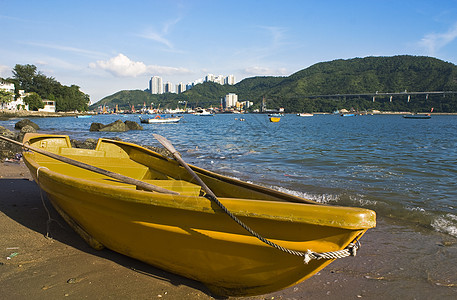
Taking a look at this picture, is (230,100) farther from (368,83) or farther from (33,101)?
(33,101)

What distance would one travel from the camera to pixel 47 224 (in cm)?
445

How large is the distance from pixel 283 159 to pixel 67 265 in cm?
1168

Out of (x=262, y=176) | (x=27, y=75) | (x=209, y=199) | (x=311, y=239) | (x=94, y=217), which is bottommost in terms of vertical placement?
(x=262, y=176)

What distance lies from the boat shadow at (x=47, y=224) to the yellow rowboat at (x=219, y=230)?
0.15 metres

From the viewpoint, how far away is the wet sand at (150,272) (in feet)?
10.3

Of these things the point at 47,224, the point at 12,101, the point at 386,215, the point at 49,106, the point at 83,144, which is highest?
the point at 12,101

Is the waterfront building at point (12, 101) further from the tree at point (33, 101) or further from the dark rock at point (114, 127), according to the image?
the dark rock at point (114, 127)

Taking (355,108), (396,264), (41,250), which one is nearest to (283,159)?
(396,264)

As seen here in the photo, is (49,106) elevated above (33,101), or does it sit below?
below

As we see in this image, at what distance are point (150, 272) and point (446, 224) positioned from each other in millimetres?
5217

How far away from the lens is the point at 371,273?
12.5 ft

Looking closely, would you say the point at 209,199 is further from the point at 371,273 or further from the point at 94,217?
the point at 371,273

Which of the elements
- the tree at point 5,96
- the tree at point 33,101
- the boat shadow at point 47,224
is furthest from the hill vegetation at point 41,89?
the boat shadow at point 47,224

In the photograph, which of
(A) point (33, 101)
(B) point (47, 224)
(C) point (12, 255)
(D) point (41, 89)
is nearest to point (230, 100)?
(D) point (41, 89)
